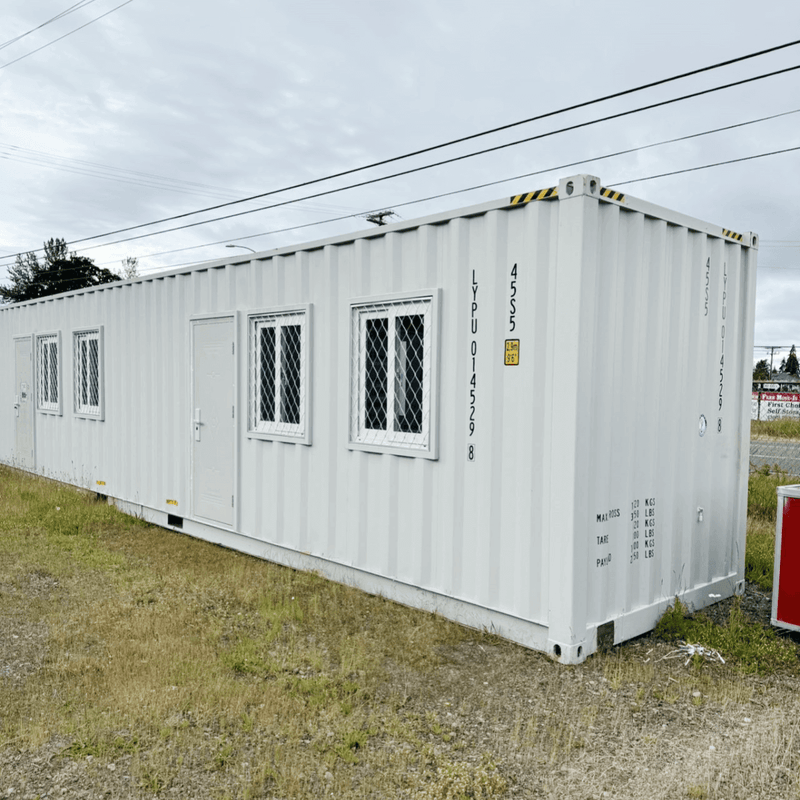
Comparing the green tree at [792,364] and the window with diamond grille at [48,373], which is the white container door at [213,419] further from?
the green tree at [792,364]

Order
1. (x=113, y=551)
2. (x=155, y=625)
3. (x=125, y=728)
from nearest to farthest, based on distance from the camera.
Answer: (x=125, y=728)
(x=155, y=625)
(x=113, y=551)

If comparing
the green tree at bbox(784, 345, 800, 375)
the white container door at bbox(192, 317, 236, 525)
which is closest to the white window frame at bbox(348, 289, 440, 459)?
the white container door at bbox(192, 317, 236, 525)

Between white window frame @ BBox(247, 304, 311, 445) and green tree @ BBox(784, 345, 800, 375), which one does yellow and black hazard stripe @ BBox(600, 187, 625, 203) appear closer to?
white window frame @ BBox(247, 304, 311, 445)

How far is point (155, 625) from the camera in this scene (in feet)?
16.9

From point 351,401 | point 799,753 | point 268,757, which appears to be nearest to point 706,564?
point 799,753

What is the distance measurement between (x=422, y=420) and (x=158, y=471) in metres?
4.43

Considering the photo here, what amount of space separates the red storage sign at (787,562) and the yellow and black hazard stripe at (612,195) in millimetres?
2281

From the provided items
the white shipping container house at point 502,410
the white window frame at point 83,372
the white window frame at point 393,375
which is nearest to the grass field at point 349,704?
the white shipping container house at point 502,410

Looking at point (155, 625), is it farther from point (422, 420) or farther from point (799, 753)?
point (799, 753)

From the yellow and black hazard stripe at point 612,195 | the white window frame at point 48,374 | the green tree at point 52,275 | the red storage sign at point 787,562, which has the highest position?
the green tree at point 52,275

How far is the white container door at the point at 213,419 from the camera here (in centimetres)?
759

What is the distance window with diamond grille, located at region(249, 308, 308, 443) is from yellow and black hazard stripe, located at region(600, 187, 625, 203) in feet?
9.55

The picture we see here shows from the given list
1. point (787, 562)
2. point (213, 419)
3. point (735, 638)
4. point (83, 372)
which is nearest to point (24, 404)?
point (83, 372)

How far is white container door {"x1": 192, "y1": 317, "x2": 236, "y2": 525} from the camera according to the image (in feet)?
24.9
